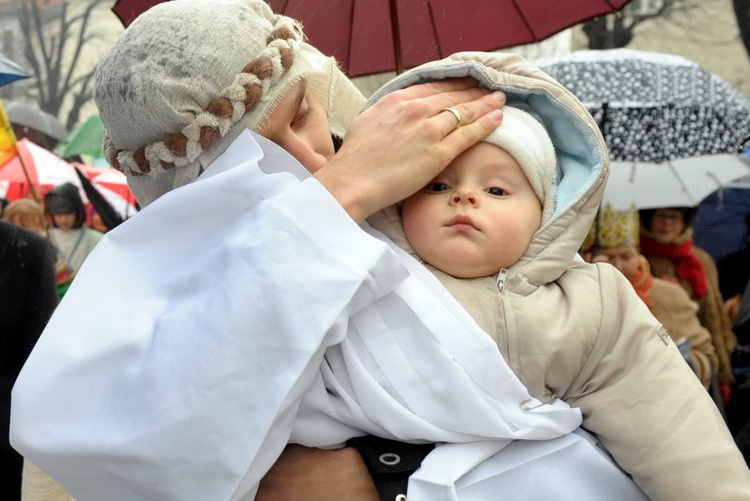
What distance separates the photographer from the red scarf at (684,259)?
4.72m

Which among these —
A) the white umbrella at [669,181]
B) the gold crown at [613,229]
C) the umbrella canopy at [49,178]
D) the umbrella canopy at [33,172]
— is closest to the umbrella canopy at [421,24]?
the gold crown at [613,229]

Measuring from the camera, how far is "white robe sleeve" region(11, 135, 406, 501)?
1.54 meters

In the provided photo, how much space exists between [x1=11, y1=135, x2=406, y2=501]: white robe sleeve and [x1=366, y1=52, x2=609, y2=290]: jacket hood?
0.87ft

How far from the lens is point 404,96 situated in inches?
73.1

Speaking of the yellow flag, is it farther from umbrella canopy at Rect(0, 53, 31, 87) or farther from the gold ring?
the gold ring

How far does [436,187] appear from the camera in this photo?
1.85 meters

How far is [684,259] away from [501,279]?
325 centimetres

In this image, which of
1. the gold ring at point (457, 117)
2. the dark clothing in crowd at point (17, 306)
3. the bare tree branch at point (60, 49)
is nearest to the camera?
the gold ring at point (457, 117)

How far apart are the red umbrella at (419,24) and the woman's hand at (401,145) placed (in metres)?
1.20

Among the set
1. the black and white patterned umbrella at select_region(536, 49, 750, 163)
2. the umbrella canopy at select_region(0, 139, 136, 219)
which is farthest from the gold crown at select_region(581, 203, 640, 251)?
the umbrella canopy at select_region(0, 139, 136, 219)

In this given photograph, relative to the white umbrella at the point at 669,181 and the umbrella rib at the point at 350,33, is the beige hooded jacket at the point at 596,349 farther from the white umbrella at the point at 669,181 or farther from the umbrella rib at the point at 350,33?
the white umbrella at the point at 669,181

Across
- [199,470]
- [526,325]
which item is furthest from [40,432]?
[526,325]

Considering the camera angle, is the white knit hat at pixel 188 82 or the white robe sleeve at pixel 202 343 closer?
the white robe sleeve at pixel 202 343

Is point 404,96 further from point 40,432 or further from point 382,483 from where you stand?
point 40,432
